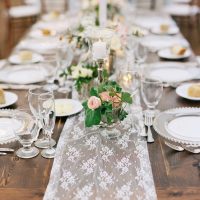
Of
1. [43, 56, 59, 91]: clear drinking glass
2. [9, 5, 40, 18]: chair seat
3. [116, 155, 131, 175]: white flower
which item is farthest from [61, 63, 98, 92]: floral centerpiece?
[9, 5, 40, 18]: chair seat

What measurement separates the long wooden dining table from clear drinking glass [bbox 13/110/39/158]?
28mm

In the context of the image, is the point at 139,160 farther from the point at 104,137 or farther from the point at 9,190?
the point at 9,190

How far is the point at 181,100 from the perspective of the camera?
1863 millimetres

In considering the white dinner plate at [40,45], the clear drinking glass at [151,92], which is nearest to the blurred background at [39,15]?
the white dinner plate at [40,45]

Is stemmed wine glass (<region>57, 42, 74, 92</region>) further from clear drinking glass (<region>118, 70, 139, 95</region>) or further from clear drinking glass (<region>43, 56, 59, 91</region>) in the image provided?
clear drinking glass (<region>118, 70, 139, 95</region>)

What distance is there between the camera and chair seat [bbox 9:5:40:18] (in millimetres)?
5176

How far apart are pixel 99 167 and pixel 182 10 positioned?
4161 millimetres

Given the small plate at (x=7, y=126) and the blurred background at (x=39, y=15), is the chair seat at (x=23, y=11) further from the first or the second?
the small plate at (x=7, y=126)

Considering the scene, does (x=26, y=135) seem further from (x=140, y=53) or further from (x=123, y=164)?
(x=140, y=53)

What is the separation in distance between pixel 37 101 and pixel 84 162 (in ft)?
0.85

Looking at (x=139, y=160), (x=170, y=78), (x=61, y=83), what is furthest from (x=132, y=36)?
(x=139, y=160)

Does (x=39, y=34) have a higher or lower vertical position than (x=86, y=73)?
lower

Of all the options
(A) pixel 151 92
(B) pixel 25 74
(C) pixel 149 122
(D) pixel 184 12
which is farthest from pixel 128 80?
(D) pixel 184 12

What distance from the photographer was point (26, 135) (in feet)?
4.61
